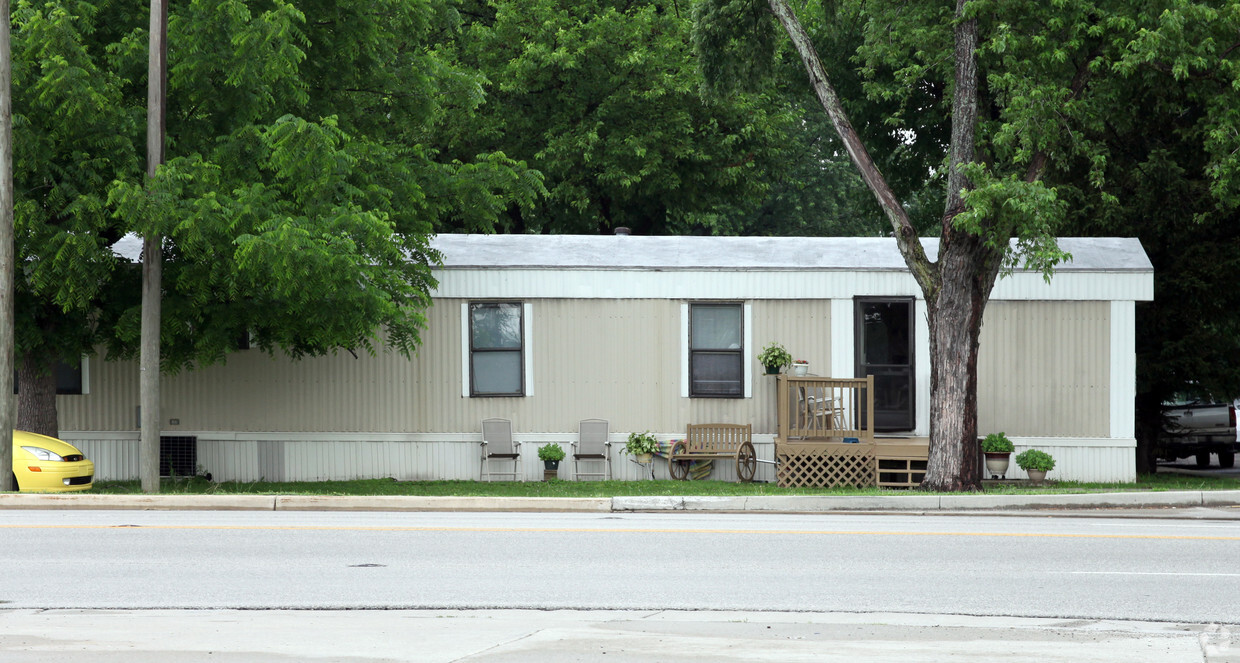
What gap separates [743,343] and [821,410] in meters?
1.62

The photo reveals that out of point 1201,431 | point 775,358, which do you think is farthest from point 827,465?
point 1201,431

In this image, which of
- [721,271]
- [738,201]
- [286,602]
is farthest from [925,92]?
[286,602]

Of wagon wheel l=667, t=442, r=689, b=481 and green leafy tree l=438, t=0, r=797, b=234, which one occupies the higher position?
green leafy tree l=438, t=0, r=797, b=234

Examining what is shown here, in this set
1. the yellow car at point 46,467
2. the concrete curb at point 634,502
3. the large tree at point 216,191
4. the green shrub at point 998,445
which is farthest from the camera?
the green shrub at point 998,445

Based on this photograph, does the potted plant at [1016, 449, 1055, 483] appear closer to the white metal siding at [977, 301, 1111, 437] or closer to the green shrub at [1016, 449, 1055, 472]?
the green shrub at [1016, 449, 1055, 472]

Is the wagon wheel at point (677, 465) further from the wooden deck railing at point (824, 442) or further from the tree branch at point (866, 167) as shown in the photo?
the tree branch at point (866, 167)

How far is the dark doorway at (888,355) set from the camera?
63.3ft

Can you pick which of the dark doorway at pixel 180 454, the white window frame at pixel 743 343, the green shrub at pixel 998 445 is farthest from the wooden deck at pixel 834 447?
the dark doorway at pixel 180 454

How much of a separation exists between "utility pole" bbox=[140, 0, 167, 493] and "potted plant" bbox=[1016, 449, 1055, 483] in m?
12.2

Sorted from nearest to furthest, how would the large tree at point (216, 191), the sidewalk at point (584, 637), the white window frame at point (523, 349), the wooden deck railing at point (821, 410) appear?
the sidewalk at point (584, 637) < the large tree at point (216, 191) < the wooden deck railing at point (821, 410) < the white window frame at point (523, 349)

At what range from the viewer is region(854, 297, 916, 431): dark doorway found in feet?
63.3

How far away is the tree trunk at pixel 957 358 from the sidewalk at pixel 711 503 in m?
0.93

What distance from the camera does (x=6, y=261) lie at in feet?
52.2

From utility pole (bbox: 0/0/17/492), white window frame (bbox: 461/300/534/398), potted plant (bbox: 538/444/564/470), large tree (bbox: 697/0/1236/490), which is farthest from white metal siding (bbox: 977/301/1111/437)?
utility pole (bbox: 0/0/17/492)
